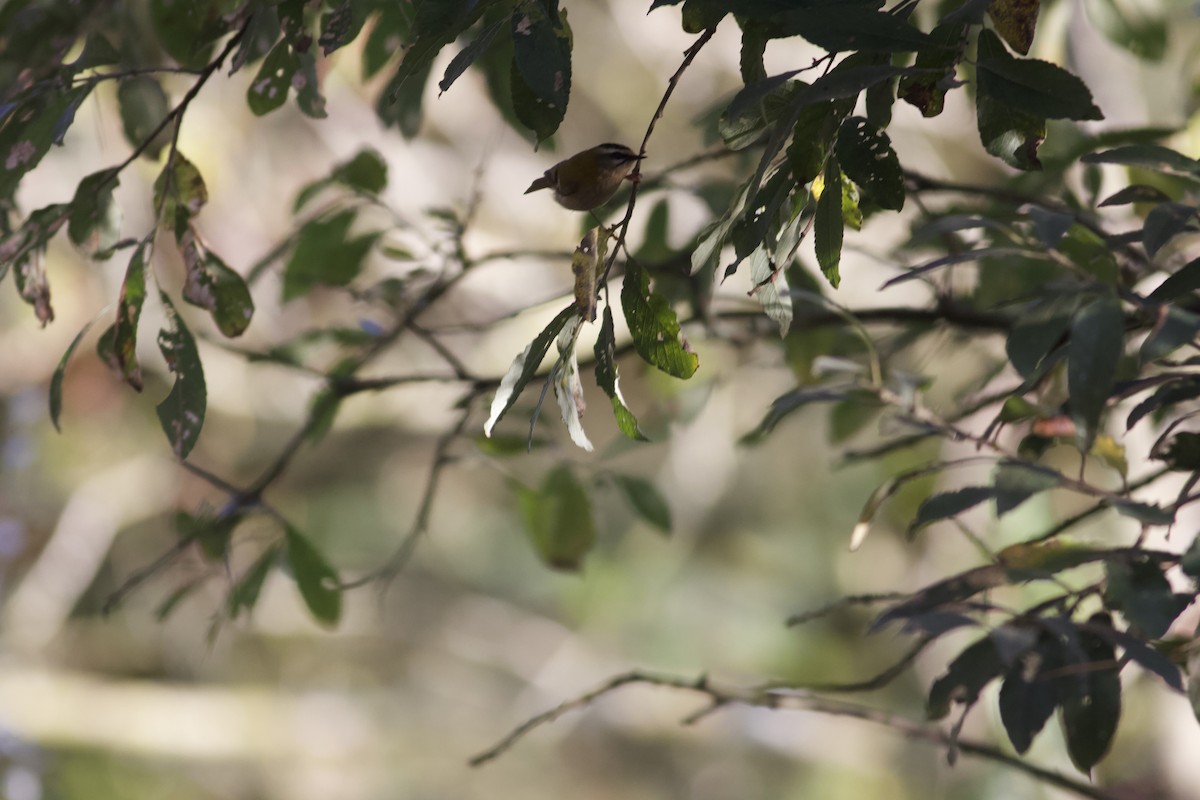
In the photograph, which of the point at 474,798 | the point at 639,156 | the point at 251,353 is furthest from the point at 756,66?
the point at 474,798

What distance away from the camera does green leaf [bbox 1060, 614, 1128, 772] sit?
0.40m

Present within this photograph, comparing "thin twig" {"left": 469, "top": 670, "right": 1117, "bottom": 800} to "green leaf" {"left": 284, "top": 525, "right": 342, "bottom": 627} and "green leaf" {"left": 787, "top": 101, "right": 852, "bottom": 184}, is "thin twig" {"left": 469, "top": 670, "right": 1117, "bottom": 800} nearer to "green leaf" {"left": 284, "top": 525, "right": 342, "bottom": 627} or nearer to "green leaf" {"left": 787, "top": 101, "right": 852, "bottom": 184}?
"green leaf" {"left": 284, "top": 525, "right": 342, "bottom": 627}

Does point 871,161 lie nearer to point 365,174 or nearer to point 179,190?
point 179,190

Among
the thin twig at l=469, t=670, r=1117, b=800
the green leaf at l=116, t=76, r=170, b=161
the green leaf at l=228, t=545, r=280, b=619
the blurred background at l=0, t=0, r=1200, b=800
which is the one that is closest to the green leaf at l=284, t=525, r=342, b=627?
the green leaf at l=228, t=545, r=280, b=619

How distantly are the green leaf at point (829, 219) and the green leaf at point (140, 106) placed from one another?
40cm

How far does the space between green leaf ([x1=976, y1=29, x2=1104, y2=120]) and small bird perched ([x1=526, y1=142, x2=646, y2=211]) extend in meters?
0.11

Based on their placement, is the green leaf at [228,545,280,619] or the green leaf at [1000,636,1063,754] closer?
the green leaf at [1000,636,1063,754]

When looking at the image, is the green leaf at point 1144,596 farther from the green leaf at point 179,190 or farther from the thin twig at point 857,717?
the green leaf at point 179,190

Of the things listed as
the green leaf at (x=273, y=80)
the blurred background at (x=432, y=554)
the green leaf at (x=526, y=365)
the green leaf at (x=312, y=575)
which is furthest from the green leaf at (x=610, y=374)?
the blurred background at (x=432, y=554)

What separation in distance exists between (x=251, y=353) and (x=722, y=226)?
1.34 ft

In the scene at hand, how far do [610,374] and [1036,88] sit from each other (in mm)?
154

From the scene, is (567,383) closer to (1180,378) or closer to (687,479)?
(1180,378)

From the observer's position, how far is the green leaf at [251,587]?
0.62 m

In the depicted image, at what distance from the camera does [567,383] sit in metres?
0.35
